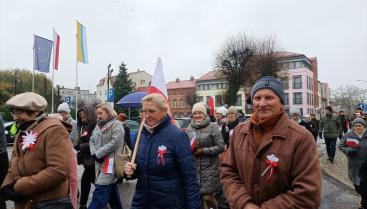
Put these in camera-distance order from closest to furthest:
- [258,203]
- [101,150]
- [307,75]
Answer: [258,203]
[101,150]
[307,75]

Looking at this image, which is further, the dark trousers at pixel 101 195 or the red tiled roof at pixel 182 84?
the red tiled roof at pixel 182 84

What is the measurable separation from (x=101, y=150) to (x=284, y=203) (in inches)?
142

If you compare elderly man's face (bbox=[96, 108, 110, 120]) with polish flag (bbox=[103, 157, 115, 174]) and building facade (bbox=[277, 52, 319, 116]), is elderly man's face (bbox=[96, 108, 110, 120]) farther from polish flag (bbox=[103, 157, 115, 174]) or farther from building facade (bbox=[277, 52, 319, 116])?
building facade (bbox=[277, 52, 319, 116])

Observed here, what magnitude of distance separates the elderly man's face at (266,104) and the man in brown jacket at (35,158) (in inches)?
66.0

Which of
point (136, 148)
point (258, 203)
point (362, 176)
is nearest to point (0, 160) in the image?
point (136, 148)

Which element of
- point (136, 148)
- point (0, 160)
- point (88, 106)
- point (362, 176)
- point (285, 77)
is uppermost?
point (285, 77)

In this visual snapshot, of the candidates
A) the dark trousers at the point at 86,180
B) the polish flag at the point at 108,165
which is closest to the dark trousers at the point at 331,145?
the dark trousers at the point at 86,180

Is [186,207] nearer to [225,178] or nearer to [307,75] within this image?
[225,178]

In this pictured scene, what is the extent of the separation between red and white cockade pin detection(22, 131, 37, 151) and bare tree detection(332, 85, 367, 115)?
8251 cm

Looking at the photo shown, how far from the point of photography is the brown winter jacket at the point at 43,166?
2945mm

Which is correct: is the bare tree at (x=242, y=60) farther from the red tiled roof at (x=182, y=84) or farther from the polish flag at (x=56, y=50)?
the red tiled roof at (x=182, y=84)

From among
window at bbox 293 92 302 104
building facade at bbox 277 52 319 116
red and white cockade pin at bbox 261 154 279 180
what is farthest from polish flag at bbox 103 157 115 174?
window at bbox 293 92 302 104

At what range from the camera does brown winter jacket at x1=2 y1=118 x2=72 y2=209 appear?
116 inches

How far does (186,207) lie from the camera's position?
3279 millimetres
